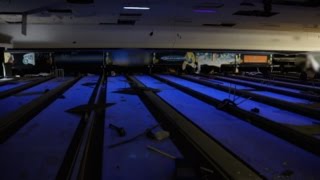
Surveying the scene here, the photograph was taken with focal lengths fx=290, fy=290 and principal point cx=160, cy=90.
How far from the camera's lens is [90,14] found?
316 inches

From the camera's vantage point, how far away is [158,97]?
21.5 feet

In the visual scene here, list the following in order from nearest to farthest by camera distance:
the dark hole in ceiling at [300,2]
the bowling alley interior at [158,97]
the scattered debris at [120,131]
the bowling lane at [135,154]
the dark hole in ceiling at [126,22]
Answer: the bowling lane at [135,154]
the bowling alley interior at [158,97]
the scattered debris at [120,131]
the dark hole in ceiling at [300,2]
the dark hole in ceiling at [126,22]

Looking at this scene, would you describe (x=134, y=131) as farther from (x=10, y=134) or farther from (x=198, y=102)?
(x=198, y=102)

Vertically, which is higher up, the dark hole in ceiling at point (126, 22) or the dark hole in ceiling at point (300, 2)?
the dark hole in ceiling at point (126, 22)

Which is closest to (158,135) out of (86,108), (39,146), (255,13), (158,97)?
(39,146)

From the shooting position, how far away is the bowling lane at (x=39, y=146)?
2604 millimetres

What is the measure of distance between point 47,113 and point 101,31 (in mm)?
6745

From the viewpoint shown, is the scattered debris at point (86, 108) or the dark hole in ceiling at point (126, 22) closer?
the scattered debris at point (86, 108)

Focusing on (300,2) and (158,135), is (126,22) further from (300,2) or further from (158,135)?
(158,135)

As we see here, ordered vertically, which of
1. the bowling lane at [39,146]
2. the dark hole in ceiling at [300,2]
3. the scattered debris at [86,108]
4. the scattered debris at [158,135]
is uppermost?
the dark hole in ceiling at [300,2]

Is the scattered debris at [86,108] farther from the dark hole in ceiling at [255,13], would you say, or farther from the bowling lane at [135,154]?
the dark hole in ceiling at [255,13]

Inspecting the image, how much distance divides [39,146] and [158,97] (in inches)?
141

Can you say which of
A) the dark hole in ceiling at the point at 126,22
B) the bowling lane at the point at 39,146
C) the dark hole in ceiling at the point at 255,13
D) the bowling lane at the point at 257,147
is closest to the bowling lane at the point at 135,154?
the bowling lane at the point at 39,146

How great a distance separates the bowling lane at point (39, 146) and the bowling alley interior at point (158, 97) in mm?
17
